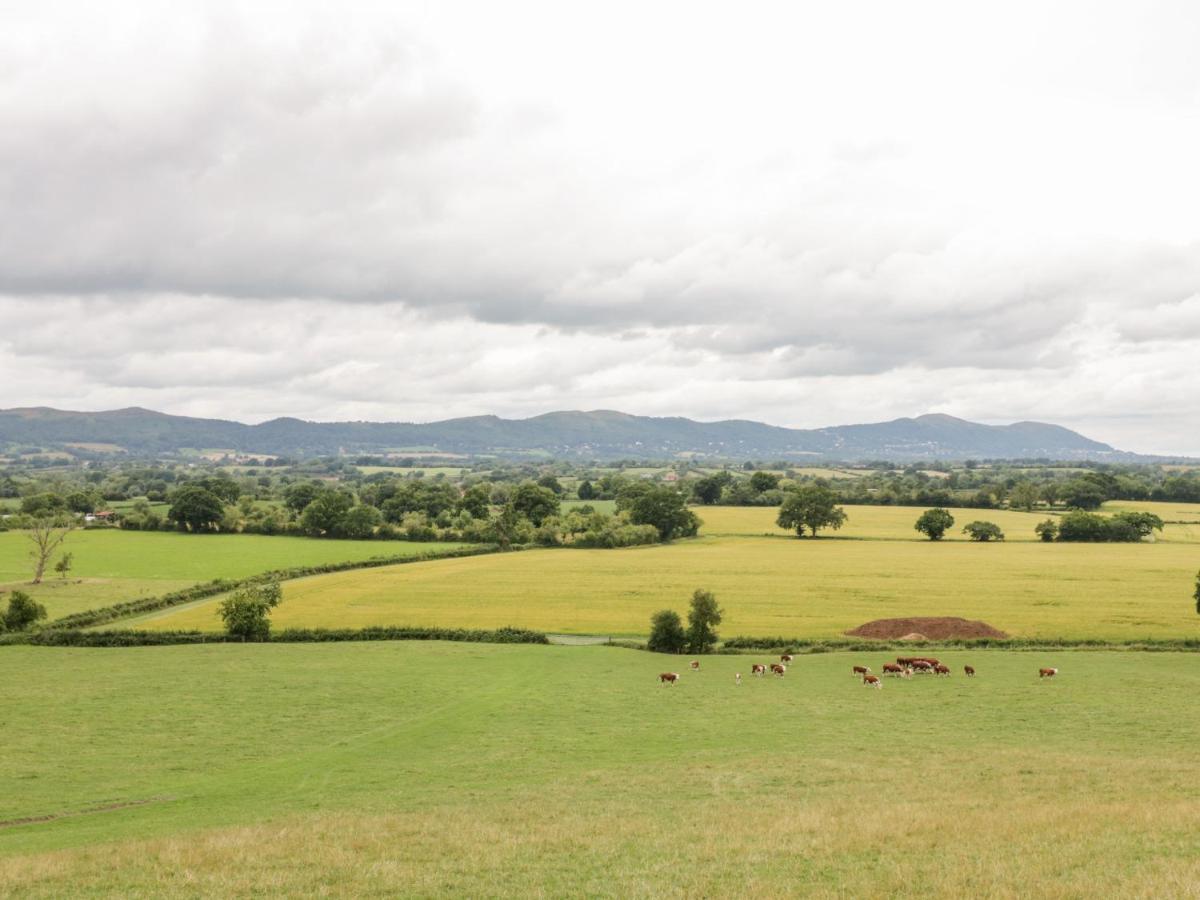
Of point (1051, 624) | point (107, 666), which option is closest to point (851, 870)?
point (107, 666)

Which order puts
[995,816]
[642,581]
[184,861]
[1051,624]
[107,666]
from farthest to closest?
[642,581] → [1051,624] → [107,666] → [995,816] → [184,861]

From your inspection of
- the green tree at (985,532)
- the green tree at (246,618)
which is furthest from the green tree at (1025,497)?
the green tree at (246,618)

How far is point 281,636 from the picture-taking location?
64.9m

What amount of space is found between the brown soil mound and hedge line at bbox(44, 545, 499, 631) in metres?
64.4

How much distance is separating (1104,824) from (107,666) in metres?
55.2

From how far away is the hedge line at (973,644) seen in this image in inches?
2206

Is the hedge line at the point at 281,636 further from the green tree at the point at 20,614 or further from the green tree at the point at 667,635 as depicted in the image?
the green tree at the point at 667,635

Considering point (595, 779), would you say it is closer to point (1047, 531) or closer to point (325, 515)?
point (325, 515)

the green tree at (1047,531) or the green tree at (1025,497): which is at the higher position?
the green tree at (1025,497)

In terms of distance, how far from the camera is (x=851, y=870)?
54.4 ft

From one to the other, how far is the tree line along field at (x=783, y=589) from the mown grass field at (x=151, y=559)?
37.2 ft

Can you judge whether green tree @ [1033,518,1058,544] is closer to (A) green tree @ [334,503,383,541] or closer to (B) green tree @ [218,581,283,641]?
(A) green tree @ [334,503,383,541]

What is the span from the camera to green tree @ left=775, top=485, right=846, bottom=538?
5551 inches

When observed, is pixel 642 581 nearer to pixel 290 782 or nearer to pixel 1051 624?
pixel 1051 624
